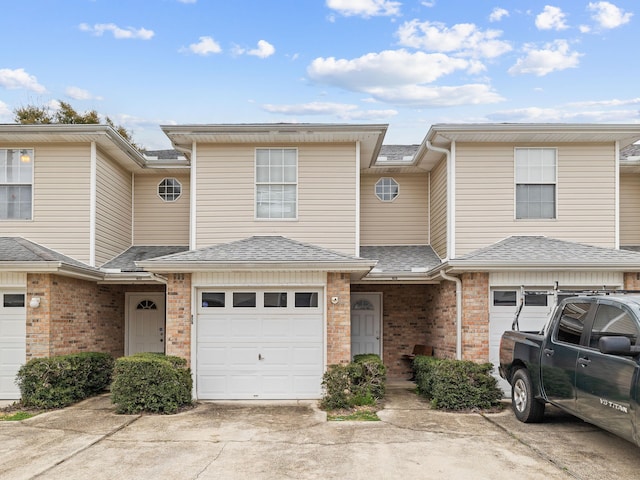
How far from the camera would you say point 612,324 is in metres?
6.72

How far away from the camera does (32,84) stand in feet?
86.3

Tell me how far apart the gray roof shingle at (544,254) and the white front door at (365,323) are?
154 inches

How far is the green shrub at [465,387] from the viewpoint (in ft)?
32.0

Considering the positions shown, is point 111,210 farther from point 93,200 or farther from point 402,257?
point 402,257

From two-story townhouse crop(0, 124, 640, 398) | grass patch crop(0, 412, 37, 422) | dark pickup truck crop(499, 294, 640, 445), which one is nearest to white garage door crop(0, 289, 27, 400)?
two-story townhouse crop(0, 124, 640, 398)

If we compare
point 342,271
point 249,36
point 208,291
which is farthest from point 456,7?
point 208,291

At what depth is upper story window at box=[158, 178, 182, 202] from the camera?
589 inches

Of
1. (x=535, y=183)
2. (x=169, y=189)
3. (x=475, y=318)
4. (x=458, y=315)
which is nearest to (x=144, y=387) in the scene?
(x=458, y=315)

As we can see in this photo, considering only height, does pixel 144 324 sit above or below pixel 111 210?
below

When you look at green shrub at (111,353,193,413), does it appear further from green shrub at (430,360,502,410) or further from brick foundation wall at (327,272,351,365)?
green shrub at (430,360,502,410)

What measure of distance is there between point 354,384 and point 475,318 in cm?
261

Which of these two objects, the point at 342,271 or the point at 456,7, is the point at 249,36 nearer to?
the point at 456,7

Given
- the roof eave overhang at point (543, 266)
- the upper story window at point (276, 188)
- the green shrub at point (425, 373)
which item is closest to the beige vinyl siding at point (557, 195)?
the roof eave overhang at point (543, 266)

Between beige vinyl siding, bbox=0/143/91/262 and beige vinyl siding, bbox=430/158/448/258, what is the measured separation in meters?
7.93
